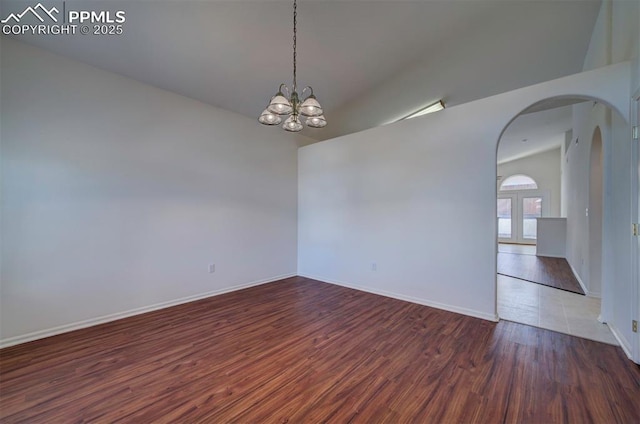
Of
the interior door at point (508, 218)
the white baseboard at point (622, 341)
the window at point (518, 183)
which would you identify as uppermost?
the window at point (518, 183)

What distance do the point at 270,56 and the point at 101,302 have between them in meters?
3.72

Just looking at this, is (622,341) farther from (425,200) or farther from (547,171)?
(547,171)

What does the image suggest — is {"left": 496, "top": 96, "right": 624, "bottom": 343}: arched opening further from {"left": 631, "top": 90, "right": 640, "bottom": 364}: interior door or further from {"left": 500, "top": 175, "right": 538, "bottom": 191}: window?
{"left": 500, "top": 175, "right": 538, "bottom": 191}: window

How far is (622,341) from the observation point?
2.37 metres

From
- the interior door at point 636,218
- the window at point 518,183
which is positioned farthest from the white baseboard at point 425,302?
the window at point 518,183

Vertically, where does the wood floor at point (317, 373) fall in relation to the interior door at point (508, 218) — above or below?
below

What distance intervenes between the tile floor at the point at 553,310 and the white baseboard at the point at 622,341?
0.12ft

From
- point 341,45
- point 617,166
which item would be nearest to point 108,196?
point 341,45

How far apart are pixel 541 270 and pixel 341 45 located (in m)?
6.38

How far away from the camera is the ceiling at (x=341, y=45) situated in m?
2.56

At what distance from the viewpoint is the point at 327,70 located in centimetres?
353

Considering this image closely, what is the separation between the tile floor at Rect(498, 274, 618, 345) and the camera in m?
2.73

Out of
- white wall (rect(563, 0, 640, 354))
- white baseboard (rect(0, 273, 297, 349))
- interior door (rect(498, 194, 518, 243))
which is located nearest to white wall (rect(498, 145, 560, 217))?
interior door (rect(498, 194, 518, 243))

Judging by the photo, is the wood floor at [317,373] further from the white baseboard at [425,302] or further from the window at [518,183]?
the window at [518,183]
